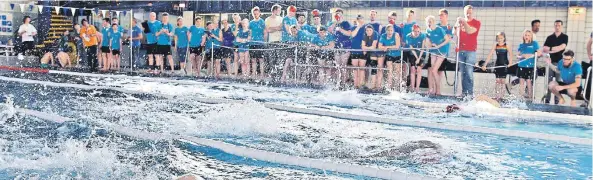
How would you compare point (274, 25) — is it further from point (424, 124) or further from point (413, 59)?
point (424, 124)

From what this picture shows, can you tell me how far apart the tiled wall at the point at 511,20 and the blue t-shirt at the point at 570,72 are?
205cm

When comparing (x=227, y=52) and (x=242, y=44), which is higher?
(x=242, y=44)

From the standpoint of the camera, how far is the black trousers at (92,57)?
1445 cm

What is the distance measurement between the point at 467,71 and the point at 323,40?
270 cm

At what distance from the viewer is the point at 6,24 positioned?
58.7 ft

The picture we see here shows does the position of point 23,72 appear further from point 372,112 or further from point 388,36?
point 372,112

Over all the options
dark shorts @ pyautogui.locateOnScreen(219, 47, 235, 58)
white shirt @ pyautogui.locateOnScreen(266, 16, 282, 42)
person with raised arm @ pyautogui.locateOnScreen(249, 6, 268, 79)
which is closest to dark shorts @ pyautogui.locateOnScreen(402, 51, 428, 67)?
white shirt @ pyautogui.locateOnScreen(266, 16, 282, 42)

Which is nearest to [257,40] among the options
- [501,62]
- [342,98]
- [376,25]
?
[376,25]

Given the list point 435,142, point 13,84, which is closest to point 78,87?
point 13,84

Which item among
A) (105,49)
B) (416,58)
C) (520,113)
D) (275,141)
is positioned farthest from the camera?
(105,49)

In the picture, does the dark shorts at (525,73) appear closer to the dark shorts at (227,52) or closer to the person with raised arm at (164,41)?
the dark shorts at (227,52)

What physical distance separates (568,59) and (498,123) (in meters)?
1.95

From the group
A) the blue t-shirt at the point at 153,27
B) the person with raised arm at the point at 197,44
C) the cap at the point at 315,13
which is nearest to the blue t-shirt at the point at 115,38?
the blue t-shirt at the point at 153,27

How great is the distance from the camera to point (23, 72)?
531 inches
